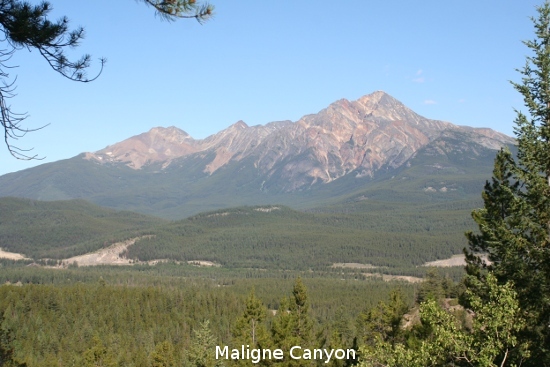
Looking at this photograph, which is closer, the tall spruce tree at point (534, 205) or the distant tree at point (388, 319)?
the tall spruce tree at point (534, 205)

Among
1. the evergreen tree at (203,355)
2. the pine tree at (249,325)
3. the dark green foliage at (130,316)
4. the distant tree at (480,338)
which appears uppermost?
the distant tree at (480,338)

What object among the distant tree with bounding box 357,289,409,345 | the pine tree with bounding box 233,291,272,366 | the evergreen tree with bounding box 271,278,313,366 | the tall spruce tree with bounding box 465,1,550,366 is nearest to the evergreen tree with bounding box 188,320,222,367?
the pine tree with bounding box 233,291,272,366

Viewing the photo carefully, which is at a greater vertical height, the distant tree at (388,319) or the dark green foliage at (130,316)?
the distant tree at (388,319)

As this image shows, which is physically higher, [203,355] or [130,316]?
[203,355]

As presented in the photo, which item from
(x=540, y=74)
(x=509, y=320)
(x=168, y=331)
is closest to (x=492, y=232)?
(x=540, y=74)

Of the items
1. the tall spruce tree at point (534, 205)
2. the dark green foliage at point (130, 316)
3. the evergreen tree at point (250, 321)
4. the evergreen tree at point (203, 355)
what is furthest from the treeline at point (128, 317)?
the tall spruce tree at point (534, 205)

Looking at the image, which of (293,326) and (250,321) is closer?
(293,326)

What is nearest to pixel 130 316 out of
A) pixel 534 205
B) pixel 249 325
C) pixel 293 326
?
pixel 249 325

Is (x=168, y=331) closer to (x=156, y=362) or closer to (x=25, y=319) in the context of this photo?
(x=25, y=319)

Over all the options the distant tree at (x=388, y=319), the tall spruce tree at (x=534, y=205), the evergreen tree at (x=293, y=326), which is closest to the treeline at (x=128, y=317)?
the evergreen tree at (x=293, y=326)

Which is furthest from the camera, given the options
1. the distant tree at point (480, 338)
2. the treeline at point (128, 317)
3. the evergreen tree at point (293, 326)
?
the treeline at point (128, 317)

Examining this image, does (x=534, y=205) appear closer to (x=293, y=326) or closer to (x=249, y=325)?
(x=293, y=326)

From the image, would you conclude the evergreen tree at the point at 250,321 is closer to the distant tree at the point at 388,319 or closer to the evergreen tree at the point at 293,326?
the evergreen tree at the point at 293,326

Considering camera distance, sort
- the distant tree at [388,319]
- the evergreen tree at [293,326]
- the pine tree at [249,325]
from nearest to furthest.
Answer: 1. the evergreen tree at [293,326]
2. the distant tree at [388,319]
3. the pine tree at [249,325]
